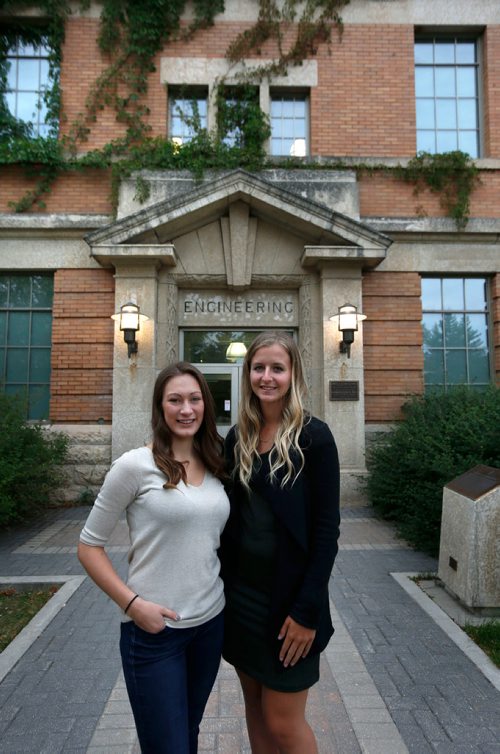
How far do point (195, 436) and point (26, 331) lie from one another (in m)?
8.53

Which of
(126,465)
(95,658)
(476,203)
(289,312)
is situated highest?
(476,203)

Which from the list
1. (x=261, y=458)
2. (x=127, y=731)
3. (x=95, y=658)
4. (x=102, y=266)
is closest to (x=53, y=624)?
(x=95, y=658)

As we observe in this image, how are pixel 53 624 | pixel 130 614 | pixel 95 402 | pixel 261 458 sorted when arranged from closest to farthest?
pixel 130 614
pixel 261 458
pixel 53 624
pixel 95 402

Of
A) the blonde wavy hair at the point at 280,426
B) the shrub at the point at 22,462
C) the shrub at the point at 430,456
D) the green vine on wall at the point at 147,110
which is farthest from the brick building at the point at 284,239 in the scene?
the blonde wavy hair at the point at 280,426

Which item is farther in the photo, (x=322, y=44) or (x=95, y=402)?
(x=322, y=44)

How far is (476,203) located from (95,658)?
32.8 feet

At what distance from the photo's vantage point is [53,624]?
4.04 meters

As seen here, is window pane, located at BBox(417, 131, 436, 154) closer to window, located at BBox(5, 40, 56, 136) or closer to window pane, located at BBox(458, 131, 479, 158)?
window pane, located at BBox(458, 131, 479, 158)

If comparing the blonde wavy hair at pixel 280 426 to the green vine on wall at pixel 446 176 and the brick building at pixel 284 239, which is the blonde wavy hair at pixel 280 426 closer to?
the brick building at pixel 284 239

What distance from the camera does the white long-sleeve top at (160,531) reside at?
1.76 m

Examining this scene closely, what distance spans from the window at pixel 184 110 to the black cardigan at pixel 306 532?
9.53 metres

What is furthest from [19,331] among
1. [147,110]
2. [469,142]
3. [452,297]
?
[469,142]

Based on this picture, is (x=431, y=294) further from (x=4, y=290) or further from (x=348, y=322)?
(x=4, y=290)

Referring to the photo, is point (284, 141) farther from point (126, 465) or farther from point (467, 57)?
point (126, 465)
